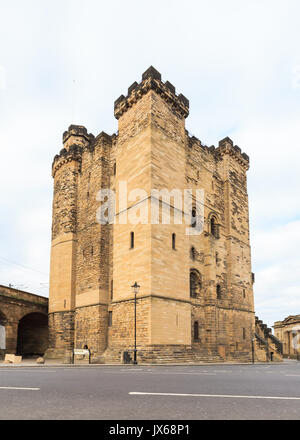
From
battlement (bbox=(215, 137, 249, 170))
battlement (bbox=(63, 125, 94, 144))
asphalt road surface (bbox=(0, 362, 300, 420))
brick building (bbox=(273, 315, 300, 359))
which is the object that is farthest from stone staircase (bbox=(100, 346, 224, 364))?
brick building (bbox=(273, 315, 300, 359))

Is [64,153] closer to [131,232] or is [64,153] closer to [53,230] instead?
[53,230]

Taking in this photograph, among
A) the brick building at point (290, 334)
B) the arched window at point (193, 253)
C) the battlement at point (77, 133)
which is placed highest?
Answer: the battlement at point (77, 133)

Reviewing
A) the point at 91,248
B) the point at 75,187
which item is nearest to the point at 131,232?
the point at 91,248

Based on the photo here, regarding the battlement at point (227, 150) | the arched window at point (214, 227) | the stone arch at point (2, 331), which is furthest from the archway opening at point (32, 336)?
the battlement at point (227, 150)

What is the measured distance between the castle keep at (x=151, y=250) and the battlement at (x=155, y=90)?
80 mm

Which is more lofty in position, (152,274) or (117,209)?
(117,209)

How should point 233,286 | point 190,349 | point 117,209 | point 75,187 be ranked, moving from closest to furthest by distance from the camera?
point 190,349
point 117,209
point 233,286
point 75,187

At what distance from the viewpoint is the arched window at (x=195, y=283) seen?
24784mm

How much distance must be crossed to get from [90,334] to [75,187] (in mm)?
11743

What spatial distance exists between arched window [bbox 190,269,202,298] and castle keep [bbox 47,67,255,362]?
10cm

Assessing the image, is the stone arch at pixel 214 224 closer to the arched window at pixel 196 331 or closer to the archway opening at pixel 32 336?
the arched window at pixel 196 331
